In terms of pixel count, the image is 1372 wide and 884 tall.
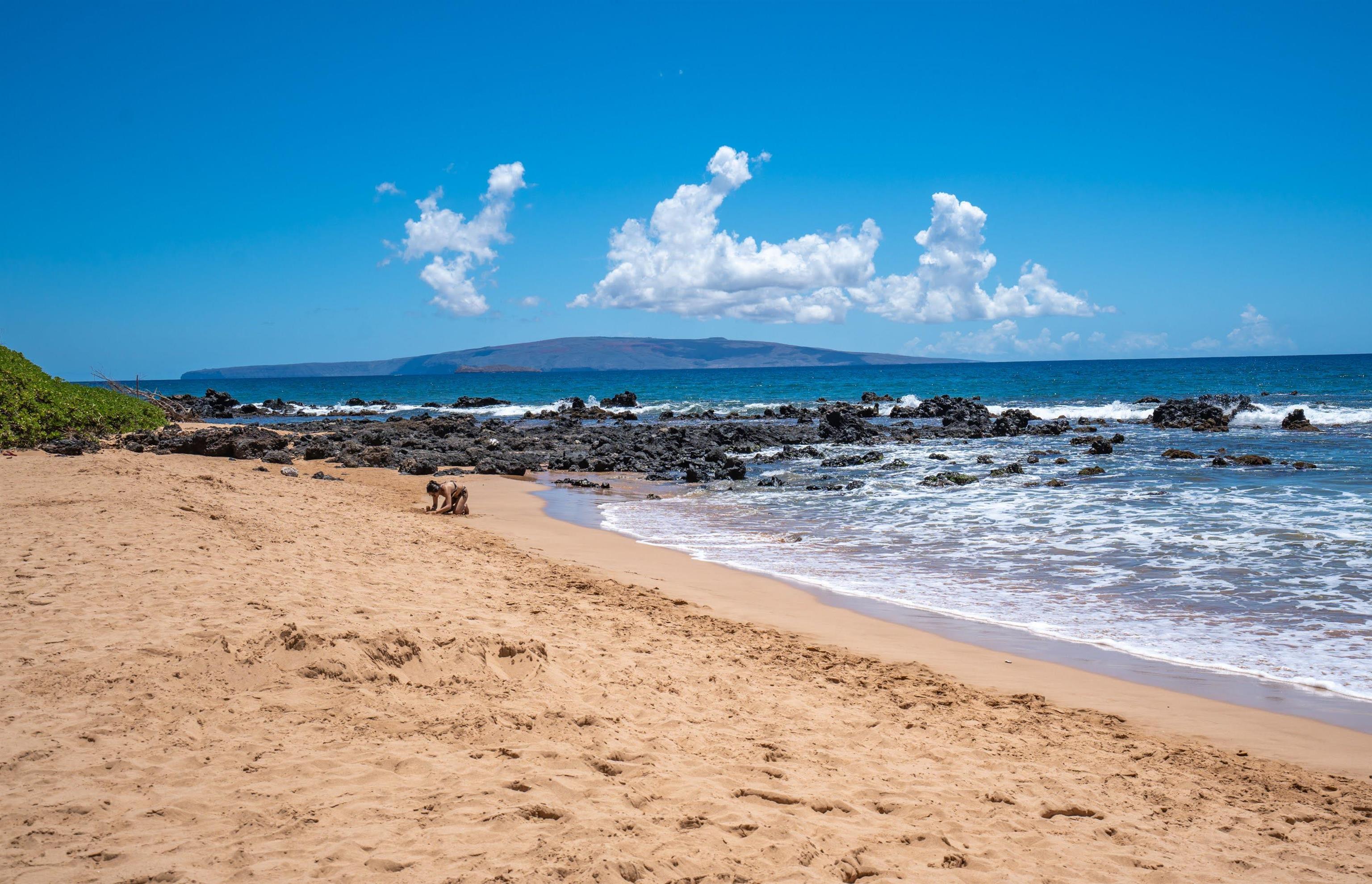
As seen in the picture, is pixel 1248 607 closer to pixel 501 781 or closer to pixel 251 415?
pixel 501 781

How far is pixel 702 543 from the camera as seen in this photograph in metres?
10.9

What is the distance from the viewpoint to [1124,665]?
19.9ft

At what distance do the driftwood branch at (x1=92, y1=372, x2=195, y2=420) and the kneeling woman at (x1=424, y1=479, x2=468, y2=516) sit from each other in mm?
18344

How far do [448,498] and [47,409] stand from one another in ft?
32.0

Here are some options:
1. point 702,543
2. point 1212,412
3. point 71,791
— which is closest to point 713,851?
point 71,791

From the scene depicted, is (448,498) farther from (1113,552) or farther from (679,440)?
(679,440)

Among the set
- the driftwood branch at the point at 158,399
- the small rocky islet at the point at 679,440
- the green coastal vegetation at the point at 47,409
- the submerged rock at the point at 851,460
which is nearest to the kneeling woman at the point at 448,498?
the small rocky islet at the point at 679,440

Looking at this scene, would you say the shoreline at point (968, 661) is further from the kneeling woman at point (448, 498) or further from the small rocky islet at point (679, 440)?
the small rocky islet at point (679, 440)

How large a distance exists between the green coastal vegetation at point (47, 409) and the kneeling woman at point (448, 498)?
28.5 ft

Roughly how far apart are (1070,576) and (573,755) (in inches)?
277

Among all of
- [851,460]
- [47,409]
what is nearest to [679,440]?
[851,460]

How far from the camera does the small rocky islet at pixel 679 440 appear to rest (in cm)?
1795

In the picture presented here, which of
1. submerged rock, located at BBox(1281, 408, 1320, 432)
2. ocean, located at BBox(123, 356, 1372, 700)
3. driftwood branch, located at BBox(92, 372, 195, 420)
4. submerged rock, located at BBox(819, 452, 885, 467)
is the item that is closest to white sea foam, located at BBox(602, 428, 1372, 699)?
ocean, located at BBox(123, 356, 1372, 700)

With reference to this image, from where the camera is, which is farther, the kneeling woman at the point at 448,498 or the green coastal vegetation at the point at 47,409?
the green coastal vegetation at the point at 47,409
